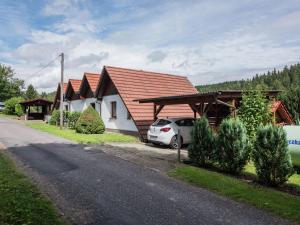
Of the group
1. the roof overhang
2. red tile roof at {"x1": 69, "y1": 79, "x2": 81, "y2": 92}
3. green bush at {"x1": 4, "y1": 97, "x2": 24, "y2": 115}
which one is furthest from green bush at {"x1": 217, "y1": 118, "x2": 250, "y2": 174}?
green bush at {"x1": 4, "y1": 97, "x2": 24, "y2": 115}

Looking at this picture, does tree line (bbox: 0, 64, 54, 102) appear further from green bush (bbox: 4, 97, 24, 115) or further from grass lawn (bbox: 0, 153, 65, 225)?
grass lawn (bbox: 0, 153, 65, 225)

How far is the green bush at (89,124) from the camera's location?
890 inches

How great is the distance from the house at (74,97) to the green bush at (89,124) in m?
9.14

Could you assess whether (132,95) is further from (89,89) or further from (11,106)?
(11,106)

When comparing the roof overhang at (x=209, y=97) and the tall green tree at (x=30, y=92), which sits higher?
the tall green tree at (x=30, y=92)

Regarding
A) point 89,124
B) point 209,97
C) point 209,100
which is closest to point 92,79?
point 89,124

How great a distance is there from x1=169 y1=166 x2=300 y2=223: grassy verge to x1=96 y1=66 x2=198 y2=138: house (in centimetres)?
1021

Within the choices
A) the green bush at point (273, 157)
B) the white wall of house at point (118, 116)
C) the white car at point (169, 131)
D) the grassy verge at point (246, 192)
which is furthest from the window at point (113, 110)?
the green bush at point (273, 157)

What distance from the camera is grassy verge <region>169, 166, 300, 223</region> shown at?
21.9 feet

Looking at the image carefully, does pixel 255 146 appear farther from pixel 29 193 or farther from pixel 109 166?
pixel 29 193

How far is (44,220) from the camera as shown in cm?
564

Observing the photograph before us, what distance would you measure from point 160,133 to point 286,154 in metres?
8.58

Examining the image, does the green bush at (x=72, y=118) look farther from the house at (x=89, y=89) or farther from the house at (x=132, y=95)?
the house at (x=132, y=95)

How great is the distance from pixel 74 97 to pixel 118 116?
12563 mm
